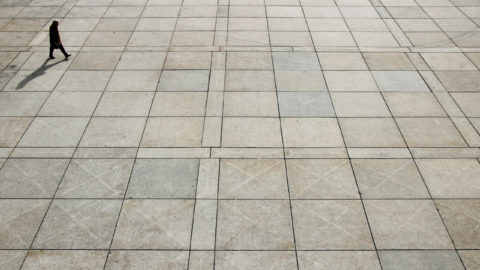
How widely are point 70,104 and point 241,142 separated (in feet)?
15.4

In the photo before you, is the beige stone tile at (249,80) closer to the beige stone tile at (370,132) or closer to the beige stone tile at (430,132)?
the beige stone tile at (370,132)

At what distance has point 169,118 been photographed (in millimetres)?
8695

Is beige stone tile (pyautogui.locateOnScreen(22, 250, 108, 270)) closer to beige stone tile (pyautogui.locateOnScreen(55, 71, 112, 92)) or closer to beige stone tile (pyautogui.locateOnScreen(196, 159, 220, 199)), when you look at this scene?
beige stone tile (pyautogui.locateOnScreen(196, 159, 220, 199))

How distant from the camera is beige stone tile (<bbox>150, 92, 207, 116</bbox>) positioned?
29.0 ft

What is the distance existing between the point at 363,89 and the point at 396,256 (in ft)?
16.5

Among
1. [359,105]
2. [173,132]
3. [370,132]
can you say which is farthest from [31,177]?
[359,105]

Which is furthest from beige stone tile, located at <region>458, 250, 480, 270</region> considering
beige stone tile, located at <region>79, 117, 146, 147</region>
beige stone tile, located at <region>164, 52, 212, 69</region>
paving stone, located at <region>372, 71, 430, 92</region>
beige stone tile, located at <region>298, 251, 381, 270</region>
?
beige stone tile, located at <region>164, 52, 212, 69</region>

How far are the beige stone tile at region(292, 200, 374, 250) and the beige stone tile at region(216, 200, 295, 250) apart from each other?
22cm

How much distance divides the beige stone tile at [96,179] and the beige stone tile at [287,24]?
7.48 metres

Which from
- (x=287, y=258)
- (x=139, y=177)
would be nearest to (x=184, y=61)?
(x=139, y=177)

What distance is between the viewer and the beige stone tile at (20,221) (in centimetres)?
618

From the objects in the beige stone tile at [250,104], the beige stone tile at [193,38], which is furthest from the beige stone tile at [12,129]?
the beige stone tile at [193,38]

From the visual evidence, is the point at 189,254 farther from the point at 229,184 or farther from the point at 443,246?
the point at 443,246

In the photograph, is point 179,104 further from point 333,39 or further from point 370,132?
point 333,39
